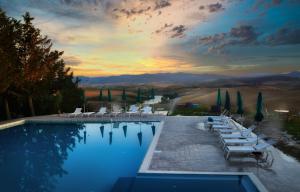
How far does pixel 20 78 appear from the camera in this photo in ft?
59.7

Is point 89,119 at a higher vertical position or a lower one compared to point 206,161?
higher

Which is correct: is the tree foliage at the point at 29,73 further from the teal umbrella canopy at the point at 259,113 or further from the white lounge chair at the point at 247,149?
the white lounge chair at the point at 247,149

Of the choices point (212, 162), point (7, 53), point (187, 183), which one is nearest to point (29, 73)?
point (7, 53)

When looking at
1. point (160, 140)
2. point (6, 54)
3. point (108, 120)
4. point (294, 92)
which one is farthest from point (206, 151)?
point (294, 92)

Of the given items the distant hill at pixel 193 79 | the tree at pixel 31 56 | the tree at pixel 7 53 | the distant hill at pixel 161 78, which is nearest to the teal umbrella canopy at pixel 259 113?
the tree at pixel 31 56

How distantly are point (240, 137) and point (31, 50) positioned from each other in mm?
12737

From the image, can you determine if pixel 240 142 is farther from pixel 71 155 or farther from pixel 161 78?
pixel 161 78

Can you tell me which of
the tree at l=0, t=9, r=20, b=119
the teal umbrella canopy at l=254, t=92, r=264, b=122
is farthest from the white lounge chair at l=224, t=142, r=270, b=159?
the tree at l=0, t=9, r=20, b=119

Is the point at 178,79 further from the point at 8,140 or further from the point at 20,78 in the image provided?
the point at 8,140

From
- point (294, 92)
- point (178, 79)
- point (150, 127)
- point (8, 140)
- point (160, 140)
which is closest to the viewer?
point (160, 140)

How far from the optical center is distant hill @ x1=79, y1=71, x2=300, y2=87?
111 feet

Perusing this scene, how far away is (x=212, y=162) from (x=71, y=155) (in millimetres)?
4420

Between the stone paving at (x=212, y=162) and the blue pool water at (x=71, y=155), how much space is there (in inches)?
29.7

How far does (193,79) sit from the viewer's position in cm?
3666
